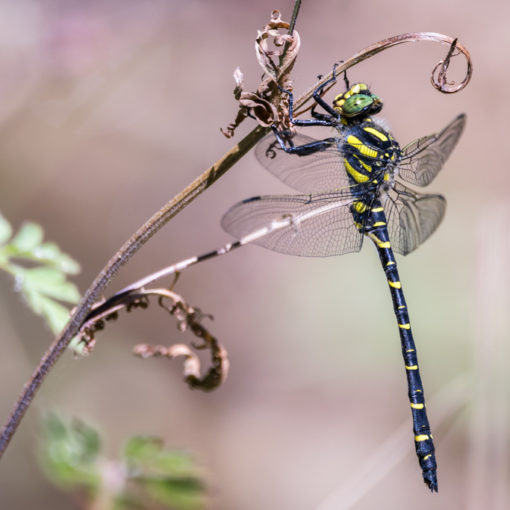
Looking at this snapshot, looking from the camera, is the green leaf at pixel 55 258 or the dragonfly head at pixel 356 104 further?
the dragonfly head at pixel 356 104

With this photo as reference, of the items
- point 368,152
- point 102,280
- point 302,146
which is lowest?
point 102,280

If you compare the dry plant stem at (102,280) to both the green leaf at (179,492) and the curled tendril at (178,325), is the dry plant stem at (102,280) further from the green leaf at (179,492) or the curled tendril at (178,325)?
the green leaf at (179,492)

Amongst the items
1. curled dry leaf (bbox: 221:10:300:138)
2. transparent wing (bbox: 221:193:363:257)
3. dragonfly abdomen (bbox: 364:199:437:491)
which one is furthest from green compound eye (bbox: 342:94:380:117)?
curled dry leaf (bbox: 221:10:300:138)

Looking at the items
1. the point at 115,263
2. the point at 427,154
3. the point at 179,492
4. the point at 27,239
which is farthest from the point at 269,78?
the point at 179,492

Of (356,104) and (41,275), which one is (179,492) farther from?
(356,104)

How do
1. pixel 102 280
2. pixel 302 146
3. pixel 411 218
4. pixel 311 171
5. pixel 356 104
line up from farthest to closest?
pixel 411 218, pixel 311 171, pixel 356 104, pixel 302 146, pixel 102 280

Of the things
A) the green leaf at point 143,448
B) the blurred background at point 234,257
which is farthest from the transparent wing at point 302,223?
the blurred background at point 234,257

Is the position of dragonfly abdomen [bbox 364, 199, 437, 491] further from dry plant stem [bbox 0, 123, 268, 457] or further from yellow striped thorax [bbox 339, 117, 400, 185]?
dry plant stem [bbox 0, 123, 268, 457]
